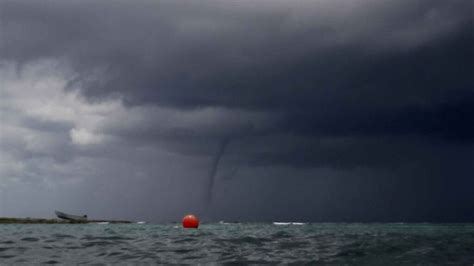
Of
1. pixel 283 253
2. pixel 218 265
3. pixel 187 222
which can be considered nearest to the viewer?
pixel 218 265

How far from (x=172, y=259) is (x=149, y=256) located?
7.73ft

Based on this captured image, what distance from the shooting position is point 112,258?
29.4 metres

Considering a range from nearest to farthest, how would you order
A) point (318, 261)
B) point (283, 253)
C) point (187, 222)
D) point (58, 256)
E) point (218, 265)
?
1. point (218, 265)
2. point (318, 261)
3. point (58, 256)
4. point (283, 253)
5. point (187, 222)

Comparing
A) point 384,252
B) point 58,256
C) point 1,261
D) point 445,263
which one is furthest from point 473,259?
point 1,261

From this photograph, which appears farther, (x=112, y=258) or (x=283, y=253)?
(x=283, y=253)

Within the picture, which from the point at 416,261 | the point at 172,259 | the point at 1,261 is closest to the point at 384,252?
the point at 416,261

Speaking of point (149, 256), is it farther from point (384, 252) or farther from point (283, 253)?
point (384, 252)

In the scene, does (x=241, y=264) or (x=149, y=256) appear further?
(x=149, y=256)

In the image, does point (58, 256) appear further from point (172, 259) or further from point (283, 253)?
point (283, 253)

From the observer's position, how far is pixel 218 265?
26.4 meters

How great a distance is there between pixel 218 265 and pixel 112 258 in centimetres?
716

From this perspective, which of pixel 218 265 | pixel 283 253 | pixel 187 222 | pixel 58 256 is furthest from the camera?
pixel 187 222

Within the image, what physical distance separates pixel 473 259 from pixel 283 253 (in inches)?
468

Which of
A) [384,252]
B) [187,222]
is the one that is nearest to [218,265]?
[384,252]
